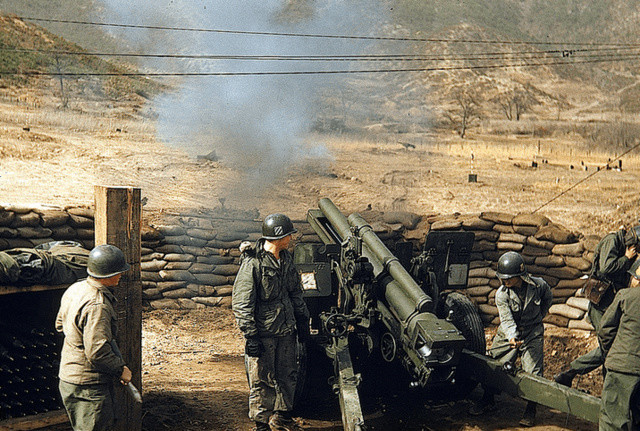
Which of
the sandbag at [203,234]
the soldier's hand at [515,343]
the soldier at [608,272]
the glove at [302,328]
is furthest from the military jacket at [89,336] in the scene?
the sandbag at [203,234]

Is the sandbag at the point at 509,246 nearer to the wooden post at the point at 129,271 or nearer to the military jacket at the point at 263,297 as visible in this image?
the military jacket at the point at 263,297

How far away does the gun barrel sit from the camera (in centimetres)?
616

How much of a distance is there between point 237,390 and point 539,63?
39830mm

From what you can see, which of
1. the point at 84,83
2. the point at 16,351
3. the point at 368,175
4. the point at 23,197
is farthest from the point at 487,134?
the point at 16,351

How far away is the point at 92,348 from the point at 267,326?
5.57ft

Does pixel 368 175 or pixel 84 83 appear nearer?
pixel 368 175

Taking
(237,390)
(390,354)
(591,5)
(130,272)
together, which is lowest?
(237,390)

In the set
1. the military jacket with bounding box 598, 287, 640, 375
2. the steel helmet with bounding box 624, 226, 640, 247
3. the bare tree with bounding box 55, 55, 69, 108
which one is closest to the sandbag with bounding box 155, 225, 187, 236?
the steel helmet with bounding box 624, 226, 640, 247

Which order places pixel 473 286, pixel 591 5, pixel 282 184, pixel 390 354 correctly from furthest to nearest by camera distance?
pixel 591 5 → pixel 282 184 → pixel 473 286 → pixel 390 354

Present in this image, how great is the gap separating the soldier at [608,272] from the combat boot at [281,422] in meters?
2.47

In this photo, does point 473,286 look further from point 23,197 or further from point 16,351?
point 23,197

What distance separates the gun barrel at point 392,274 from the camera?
616 centimetres

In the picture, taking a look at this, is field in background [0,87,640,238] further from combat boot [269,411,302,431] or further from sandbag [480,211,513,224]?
combat boot [269,411,302,431]

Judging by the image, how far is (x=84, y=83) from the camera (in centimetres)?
3034
